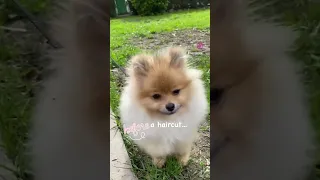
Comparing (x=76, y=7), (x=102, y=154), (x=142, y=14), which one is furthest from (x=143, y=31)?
(x=102, y=154)

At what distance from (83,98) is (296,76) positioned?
43cm

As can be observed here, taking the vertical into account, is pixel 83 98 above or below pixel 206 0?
below

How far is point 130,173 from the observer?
2.91 ft

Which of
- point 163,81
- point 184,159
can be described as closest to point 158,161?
point 184,159

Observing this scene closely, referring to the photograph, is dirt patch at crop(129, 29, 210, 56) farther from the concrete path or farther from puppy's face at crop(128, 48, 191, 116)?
the concrete path

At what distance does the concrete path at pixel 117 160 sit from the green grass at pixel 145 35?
1 centimetres

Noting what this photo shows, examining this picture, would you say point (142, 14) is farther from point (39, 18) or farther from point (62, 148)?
point (62, 148)

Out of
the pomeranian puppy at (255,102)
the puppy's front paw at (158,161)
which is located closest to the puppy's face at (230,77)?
the pomeranian puppy at (255,102)

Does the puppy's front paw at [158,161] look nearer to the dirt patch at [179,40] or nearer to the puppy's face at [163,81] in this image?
the puppy's face at [163,81]

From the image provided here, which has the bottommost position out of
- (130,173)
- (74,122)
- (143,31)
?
(130,173)

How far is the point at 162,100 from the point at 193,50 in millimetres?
116

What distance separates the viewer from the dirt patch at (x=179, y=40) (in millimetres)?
872

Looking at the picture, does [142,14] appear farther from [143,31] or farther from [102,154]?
[102,154]

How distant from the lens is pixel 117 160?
2.91 ft
